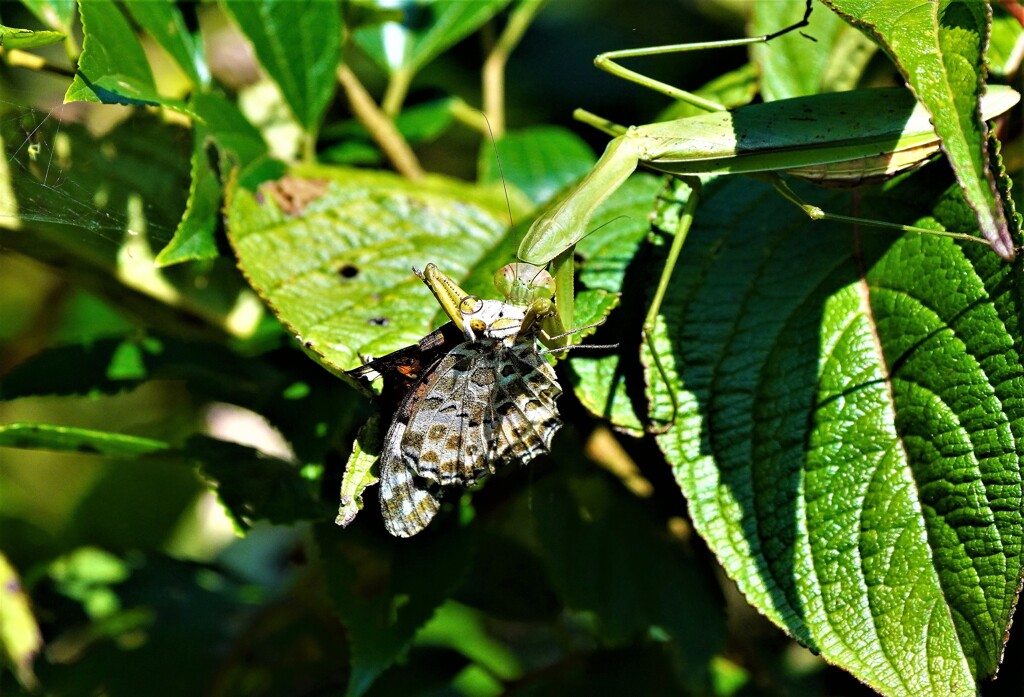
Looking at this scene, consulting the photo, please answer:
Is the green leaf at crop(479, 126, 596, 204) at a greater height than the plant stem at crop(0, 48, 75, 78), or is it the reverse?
the green leaf at crop(479, 126, 596, 204)

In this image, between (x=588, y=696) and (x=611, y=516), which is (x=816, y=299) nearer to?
(x=611, y=516)

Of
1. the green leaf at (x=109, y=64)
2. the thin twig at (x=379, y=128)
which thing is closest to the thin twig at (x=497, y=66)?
the thin twig at (x=379, y=128)

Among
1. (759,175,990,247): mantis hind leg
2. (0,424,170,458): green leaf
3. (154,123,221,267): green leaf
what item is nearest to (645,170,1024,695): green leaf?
(759,175,990,247): mantis hind leg

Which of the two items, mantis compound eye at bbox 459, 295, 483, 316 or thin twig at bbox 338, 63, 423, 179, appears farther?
thin twig at bbox 338, 63, 423, 179

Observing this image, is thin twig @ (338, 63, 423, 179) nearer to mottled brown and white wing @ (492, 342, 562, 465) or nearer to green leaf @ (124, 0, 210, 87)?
green leaf @ (124, 0, 210, 87)

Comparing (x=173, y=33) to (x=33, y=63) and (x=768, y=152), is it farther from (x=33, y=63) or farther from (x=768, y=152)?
(x=768, y=152)

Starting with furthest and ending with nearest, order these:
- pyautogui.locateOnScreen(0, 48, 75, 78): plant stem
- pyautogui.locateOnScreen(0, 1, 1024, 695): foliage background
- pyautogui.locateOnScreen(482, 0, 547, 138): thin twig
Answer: pyautogui.locateOnScreen(482, 0, 547, 138): thin twig < pyautogui.locateOnScreen(0, 48, 75, 78): plant stem < pyautogui.locateOnScreen(0, 1, 1024, 695): foliage background

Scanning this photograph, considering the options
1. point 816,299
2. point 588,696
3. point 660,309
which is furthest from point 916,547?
point 588,696
